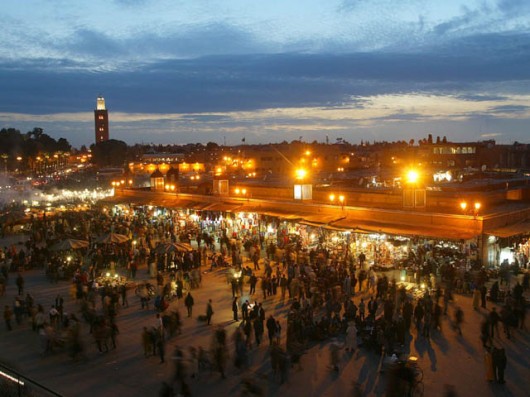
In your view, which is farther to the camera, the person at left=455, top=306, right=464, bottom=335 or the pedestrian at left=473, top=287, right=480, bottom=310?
the pedestrian at left=473, top=287, right=480, bottom=310

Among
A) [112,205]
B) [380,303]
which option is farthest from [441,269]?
[112,205]

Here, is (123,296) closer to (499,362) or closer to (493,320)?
(493,320)

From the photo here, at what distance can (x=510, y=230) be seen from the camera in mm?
17078

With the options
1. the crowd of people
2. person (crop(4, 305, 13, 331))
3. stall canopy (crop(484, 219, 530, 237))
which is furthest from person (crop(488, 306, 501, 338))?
person (crop(4, 305, 13, 331))

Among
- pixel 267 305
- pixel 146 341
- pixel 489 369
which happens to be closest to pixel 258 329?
pixel 146 341

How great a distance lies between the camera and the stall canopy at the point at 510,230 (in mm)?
16641

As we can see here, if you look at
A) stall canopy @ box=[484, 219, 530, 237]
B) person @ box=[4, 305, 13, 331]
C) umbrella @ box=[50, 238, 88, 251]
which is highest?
stall canopy @ box=[484, 219, 530, 237]

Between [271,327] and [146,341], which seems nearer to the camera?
[146,341]

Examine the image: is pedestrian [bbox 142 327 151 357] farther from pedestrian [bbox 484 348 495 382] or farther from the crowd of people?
pedestrian [bbox 484 348 495 382]

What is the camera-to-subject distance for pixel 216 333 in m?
10.9

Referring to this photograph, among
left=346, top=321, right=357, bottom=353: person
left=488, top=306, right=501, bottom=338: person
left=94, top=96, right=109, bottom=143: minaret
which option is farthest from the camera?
left=94, top=96, right=109, bottom=143: minaret

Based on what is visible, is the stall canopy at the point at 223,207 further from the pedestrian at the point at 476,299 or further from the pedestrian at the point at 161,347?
the pedestrian at the point at 161,347

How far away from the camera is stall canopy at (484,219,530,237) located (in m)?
16.6

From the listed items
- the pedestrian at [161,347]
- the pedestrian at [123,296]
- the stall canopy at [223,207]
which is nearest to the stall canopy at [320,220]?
the stall canopy at [223,207]
